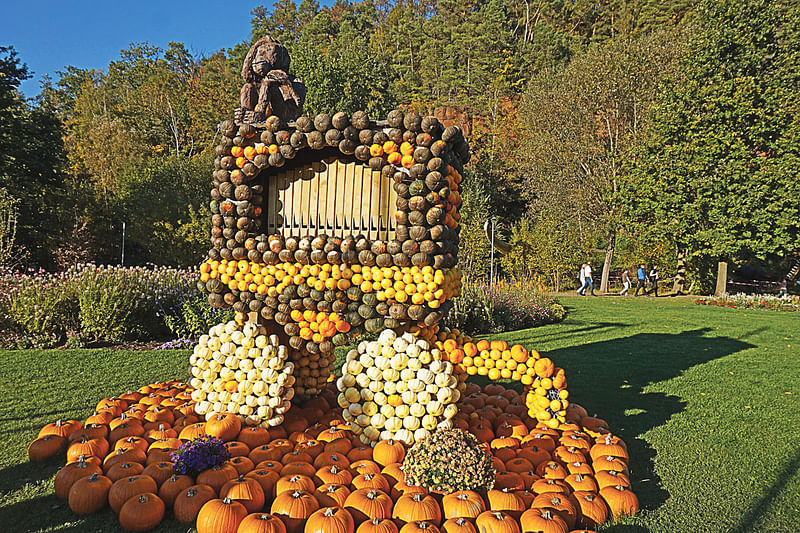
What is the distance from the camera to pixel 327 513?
2.74 meters

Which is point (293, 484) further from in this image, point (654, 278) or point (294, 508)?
point (654, 278)

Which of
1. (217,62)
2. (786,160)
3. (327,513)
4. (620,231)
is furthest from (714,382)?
(217,62)

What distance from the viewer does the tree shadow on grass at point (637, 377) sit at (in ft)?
13.1

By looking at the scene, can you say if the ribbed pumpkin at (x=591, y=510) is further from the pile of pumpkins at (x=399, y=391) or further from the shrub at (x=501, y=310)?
the shrub at (x=501, y=310)

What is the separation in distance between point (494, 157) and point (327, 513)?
1218 inches

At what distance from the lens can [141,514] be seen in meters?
2.82

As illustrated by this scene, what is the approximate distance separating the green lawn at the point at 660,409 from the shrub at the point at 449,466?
85 centimetres

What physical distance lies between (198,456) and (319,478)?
2.69 feet

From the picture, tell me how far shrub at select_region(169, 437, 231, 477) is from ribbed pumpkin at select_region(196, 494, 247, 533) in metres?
0.48

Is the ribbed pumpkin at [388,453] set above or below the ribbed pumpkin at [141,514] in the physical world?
above

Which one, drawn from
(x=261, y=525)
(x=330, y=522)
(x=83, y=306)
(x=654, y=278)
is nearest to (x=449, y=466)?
(x=330, y=522)

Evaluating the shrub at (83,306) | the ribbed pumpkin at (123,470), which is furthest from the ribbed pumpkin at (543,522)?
the shrub at (83,306)

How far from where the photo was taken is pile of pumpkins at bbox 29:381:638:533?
2.80m

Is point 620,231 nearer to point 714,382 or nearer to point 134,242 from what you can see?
point 714,382
